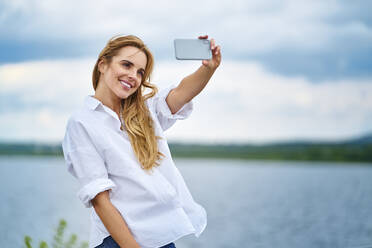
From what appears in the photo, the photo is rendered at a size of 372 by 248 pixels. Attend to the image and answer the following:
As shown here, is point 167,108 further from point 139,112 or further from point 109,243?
point 109,243

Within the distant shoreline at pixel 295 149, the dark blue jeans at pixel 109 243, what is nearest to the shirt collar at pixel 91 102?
the dark blue jeans at pixel 109 243

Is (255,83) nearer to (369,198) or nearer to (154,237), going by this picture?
(369,198)

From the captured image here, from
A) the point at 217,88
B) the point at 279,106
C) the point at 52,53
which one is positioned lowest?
the point at 279,106

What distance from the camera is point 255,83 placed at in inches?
2694

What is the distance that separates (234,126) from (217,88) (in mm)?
6071

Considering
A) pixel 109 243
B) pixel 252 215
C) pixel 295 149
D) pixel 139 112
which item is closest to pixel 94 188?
pixel 109 243

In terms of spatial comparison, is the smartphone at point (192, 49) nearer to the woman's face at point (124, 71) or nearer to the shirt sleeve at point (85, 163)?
the woman's face at point (124, 71)

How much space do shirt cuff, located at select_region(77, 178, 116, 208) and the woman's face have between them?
294 millimetres

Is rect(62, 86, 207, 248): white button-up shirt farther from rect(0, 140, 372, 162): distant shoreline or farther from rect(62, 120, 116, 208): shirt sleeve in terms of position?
rect(0, 140, 372, 162): distant shoreline

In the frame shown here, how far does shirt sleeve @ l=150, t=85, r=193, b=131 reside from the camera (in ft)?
5.33

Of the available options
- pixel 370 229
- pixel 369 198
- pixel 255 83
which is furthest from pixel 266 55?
pixel 370 229

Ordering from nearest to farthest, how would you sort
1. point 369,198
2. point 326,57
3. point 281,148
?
point 369,198 < point 281,148 < point 326,57

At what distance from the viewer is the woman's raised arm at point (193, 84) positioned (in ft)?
4.97

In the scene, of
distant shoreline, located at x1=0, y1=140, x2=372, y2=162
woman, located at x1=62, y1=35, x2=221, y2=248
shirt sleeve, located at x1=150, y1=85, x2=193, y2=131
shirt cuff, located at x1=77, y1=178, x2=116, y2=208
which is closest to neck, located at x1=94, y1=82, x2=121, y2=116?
woman, located at x1=62, y1=35, x2=221, y2=248
